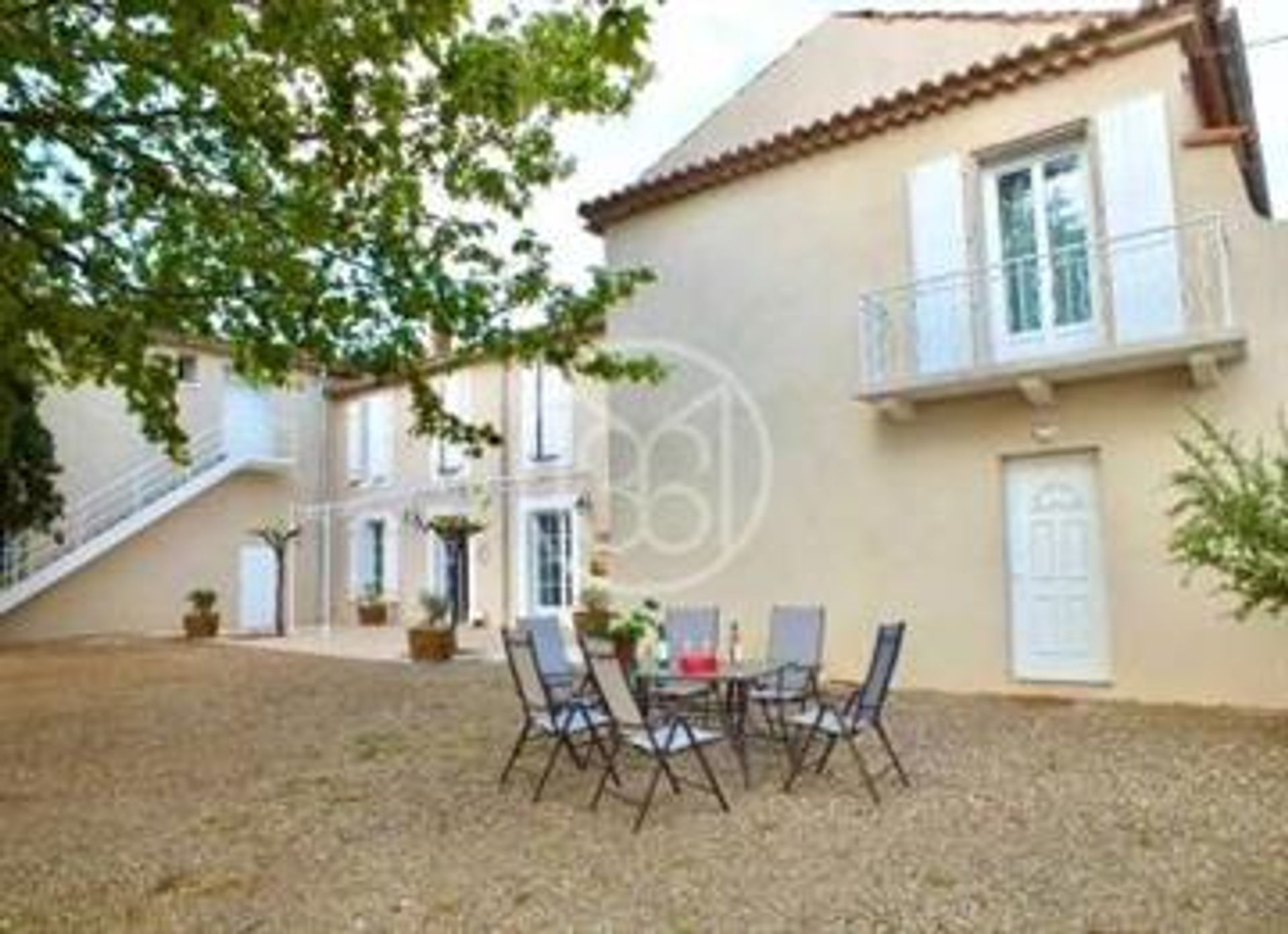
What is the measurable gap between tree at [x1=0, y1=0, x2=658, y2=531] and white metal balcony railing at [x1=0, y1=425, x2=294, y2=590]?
1213 cm

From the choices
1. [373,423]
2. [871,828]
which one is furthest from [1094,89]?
[373,423]

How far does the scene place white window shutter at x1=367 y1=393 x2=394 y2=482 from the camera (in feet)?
70.6

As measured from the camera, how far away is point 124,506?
19.9 meters

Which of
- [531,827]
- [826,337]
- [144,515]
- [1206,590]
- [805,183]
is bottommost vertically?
[531,827]

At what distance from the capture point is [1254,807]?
579 cm

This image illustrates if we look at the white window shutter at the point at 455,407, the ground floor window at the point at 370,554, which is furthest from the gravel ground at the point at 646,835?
the ground floor window at the point at 370,554

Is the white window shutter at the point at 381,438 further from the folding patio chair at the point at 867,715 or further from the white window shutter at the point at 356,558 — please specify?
the folding patio chair at the point at 867,715

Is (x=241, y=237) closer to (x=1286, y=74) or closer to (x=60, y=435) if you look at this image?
(x=1286, y=74)

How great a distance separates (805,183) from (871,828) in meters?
7.94

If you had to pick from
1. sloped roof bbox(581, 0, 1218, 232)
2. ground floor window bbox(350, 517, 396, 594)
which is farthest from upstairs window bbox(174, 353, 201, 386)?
sloped roof bbox(581, 0, 1218, 232)

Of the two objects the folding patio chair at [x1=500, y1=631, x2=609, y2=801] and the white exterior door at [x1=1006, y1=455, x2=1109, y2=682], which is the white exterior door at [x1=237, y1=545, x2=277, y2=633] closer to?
the folding patio chair at [x1=500, y1=631, x2=609, y2=801]

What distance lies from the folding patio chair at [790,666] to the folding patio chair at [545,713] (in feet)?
4.32

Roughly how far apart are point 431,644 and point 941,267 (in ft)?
27.0

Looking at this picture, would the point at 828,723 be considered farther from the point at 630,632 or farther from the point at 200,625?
the point at 200,625
